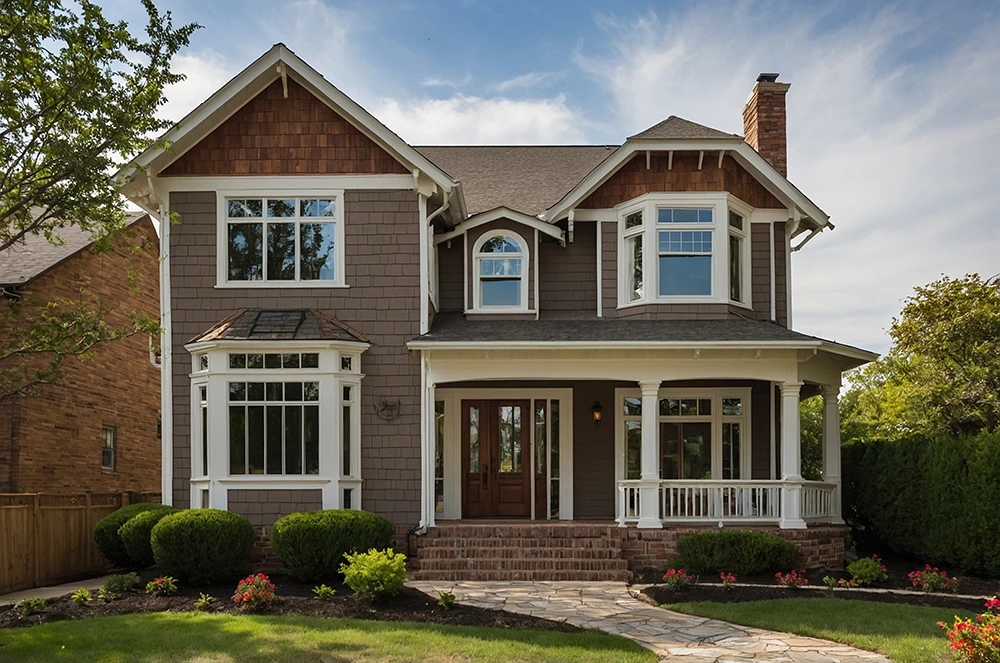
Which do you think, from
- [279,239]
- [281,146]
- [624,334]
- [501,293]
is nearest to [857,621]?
[624,334]

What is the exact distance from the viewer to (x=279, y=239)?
1472 centimetres

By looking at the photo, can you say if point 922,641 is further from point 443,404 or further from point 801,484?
point 443,404

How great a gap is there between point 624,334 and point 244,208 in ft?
20.4

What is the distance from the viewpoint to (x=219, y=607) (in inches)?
413

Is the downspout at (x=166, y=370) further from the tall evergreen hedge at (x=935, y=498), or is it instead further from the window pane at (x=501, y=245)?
the tall evergreen hedge at (x=935, y=498)

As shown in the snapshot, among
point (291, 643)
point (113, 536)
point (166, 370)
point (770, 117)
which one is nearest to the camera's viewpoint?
point (291, 643)

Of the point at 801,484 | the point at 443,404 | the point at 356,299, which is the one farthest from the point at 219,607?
the point at 801,484

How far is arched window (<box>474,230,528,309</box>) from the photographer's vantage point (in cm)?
1606

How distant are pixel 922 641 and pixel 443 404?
9388 mm

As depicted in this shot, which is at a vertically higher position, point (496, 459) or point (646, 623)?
point (496, 459)

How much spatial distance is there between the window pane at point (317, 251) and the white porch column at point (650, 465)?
17.1ft

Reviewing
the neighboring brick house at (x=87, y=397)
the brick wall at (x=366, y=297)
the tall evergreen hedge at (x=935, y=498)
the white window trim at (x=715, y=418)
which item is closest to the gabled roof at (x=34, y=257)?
the neighboring brick house at (x=87, y=397)

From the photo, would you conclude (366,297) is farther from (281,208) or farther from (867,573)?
(867,573)

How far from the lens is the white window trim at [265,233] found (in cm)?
1458
